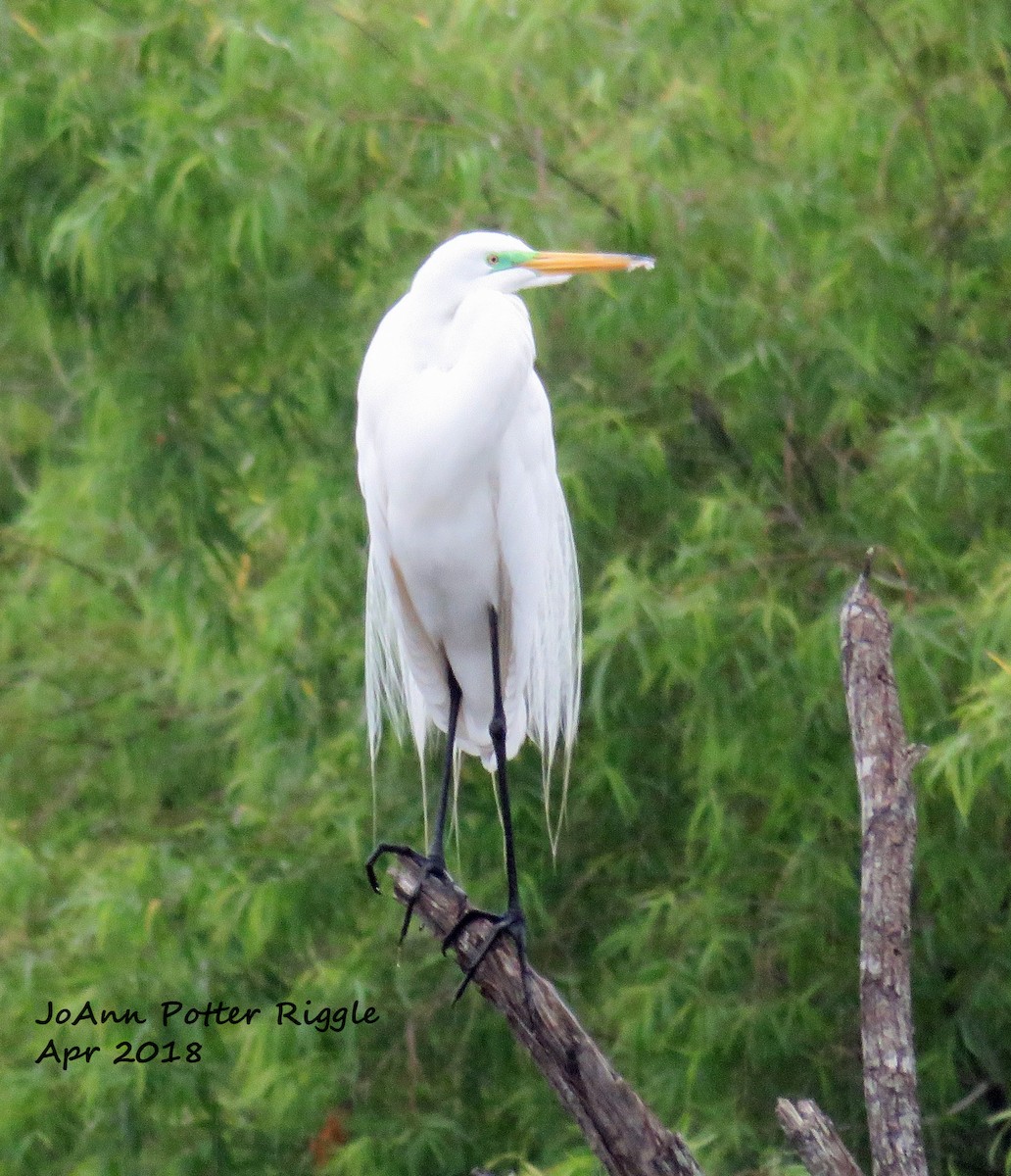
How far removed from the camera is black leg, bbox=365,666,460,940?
214 cm

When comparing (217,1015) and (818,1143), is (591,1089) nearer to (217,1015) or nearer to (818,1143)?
(818,1143)

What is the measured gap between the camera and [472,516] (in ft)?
7.47

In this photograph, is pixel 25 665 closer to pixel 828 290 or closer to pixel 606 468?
pixel 606 468

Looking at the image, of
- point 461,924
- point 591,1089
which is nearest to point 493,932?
point 461,924

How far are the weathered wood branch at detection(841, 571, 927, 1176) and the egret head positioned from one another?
0.67 m

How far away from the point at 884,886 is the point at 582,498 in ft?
4.06

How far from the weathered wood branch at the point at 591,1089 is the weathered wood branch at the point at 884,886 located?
19 cm

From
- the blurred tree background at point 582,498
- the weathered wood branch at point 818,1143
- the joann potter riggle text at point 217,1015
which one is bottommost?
the joann potter riggle text at point 217,1015

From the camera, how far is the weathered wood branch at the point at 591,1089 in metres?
1.67

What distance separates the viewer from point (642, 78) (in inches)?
117

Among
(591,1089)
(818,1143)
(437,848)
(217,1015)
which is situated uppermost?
(818,1143)

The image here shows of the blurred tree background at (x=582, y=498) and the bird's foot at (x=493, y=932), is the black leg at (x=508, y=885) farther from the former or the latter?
the blurred tree background at (x=582, y=498)

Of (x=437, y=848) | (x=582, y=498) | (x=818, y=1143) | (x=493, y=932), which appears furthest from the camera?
(x=582, y=498)

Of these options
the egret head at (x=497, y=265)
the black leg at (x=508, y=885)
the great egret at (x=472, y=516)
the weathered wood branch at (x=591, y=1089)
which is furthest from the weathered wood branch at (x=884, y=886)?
the egret head at (x=497, y=265)
